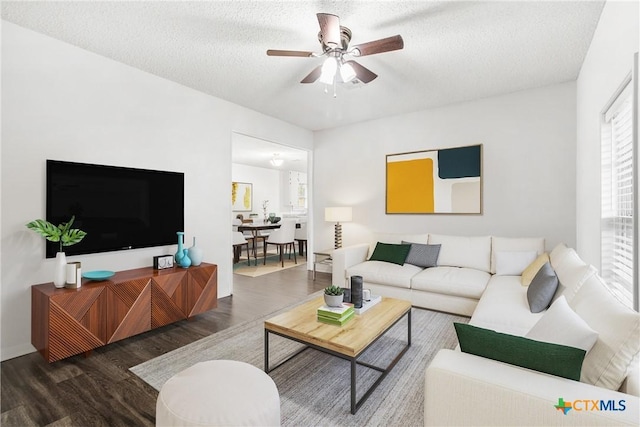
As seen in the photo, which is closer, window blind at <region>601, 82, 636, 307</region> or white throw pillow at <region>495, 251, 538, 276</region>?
window blind at <region>601, 82, 636, 307</region>

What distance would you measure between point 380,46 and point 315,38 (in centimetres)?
67

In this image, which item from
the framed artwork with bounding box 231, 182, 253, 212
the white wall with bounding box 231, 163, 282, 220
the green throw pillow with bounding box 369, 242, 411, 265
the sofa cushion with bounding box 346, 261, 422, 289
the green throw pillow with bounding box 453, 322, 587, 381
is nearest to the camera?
the green throw pillow with bounding box 453, 322, 587, 381

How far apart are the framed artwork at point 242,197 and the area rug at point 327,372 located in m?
6.03

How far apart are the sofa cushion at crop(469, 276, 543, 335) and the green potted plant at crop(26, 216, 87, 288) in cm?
321

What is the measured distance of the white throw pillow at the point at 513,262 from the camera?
332 centimetres

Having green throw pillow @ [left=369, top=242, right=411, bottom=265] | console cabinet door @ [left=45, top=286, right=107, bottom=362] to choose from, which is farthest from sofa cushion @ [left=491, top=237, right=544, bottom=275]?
console cabinet door @ [left=45, top=286, right=107, bottom=362]

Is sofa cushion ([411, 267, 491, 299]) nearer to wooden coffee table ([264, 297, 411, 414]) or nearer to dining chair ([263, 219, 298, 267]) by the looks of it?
wooden coffee table ([264, 297, 411, 414])

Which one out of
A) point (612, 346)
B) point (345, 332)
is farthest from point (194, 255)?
point (612, 346)

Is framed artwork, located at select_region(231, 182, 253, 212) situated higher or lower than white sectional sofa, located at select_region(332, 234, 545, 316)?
higher

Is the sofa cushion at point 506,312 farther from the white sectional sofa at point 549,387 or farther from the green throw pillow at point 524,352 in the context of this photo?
the green throw pillow at point 524,352

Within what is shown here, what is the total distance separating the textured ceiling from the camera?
223 centimetres

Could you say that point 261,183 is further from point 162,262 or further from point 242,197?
point 162,262

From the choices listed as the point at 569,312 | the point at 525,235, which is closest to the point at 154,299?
the point at 569,312

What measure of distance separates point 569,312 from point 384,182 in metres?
3.67
